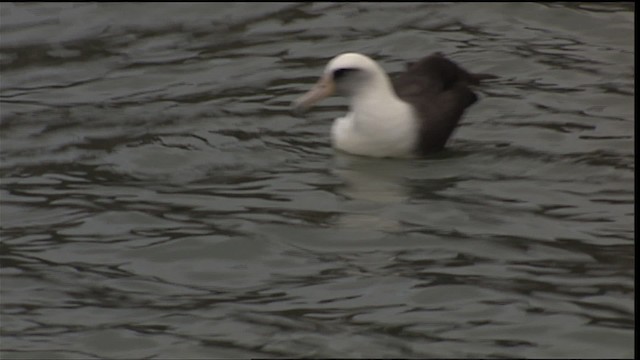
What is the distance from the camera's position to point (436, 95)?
1329cm

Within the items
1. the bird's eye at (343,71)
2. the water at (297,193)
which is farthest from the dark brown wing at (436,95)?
the bird's eye at (343,71)

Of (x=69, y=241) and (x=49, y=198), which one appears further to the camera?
(x=49, y=198)

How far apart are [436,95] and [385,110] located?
0.41 m

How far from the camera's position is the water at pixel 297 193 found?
9.88 metres

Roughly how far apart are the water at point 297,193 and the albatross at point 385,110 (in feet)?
0.43

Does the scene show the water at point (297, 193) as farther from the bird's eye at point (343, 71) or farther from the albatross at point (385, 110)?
the bird's eye at point (343, 71)

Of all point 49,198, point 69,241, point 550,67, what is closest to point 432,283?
point 69,241

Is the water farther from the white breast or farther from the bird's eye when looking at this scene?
the bird's eye

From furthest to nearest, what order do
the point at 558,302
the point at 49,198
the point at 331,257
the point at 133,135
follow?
the point at 133,135, the point at 49,198, the point at 331,257, the point at 558,302

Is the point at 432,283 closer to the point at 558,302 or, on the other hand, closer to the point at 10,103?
the point at 558,302

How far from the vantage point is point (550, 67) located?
15414 millimetres

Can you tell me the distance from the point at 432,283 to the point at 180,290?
1.39 meters

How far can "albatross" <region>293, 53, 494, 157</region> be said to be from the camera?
1303 centimetres

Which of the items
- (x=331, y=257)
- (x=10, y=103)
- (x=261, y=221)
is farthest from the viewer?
(x=10, y=103)
